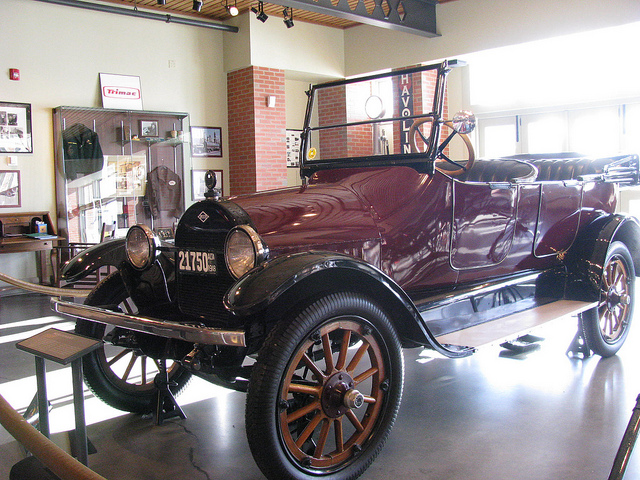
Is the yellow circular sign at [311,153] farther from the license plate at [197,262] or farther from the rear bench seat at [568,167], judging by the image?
the rear bench seat at [568,167]

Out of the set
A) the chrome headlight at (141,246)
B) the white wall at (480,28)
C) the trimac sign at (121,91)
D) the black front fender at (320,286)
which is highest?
the white wall at (480,28)

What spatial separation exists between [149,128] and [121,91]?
615 mm

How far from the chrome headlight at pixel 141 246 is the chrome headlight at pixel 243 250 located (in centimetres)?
57

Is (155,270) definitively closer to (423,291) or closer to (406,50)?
(423,291)

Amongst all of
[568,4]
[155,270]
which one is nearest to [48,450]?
[155,270]

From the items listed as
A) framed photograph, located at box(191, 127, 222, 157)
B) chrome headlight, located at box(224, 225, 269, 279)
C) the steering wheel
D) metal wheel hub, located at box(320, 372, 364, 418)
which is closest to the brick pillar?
framed photograph, located at box(191, 127, 222, 157)

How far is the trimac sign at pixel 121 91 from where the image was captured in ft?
26.2

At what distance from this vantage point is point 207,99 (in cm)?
913

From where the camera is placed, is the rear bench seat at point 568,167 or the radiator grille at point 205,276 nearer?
the radiator grille at point 205,276

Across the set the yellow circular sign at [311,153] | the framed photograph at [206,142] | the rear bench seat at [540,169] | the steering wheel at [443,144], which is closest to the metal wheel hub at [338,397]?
the steering wheel at [443,144]

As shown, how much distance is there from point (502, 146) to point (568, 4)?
9.41 feet

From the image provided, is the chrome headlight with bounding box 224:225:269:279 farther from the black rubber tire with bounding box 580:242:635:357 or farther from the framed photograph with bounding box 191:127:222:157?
the framed photograph with bounding box 191:127:222:157

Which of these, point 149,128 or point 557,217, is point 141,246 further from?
point 149,128

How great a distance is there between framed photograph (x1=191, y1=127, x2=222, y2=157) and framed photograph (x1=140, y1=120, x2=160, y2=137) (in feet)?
2.68
